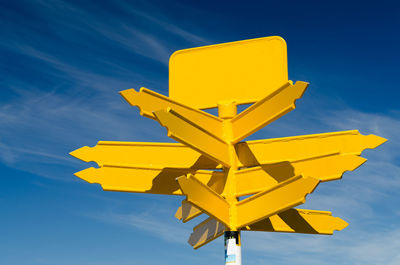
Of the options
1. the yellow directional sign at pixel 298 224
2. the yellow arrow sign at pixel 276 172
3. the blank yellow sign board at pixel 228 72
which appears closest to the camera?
the yellow arrow sign at pixel 276 172

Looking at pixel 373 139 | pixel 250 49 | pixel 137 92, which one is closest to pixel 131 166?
pixel 137 92

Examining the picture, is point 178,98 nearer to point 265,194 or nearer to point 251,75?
point 251,75

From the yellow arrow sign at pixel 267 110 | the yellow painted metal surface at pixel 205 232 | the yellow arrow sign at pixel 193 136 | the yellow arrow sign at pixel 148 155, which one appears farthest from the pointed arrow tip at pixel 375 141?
the yellow painted metal surface at pixel 205 232

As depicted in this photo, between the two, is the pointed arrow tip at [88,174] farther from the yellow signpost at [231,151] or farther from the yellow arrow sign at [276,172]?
the yellow arrow sign at [276,172]

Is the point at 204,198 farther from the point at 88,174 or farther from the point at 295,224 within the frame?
the point at 295,224

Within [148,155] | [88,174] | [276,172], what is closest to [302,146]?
[276,172]

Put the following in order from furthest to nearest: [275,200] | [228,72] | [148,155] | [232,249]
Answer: [228,72] < [148,155] < [232,249] < [275,200]

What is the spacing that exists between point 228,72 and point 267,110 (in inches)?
52.2

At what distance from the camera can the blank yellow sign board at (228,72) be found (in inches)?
316

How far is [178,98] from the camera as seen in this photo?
28.0ft

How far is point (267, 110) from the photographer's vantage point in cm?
727

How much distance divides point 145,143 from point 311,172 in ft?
8.22

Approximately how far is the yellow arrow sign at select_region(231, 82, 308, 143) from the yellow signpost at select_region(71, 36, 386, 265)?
0.01 m

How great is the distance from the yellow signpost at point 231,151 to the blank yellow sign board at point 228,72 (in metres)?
0.02
